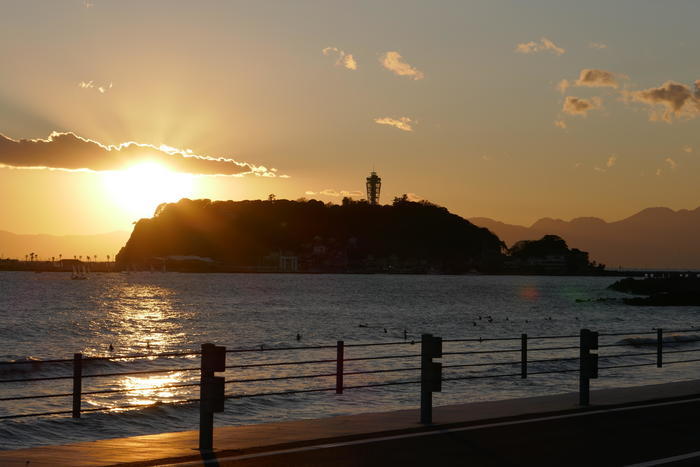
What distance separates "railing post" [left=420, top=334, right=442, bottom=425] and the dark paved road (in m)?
0.59

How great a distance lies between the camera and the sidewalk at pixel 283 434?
10695mm

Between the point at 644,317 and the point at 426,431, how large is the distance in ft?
313

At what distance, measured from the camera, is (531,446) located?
472 inches

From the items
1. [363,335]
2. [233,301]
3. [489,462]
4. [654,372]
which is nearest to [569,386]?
[654,372]

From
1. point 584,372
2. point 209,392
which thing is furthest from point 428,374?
point 209,392

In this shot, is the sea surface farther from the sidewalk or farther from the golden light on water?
the sidewalk

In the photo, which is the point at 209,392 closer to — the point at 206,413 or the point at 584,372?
the point at 206,413

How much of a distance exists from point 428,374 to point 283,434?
2569mm

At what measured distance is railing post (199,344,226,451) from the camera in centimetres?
1132

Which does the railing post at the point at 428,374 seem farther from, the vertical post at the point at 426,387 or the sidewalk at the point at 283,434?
the sidewalk at the point at 283,434

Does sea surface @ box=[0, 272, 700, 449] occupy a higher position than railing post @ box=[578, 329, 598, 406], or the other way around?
railing post @ box=[578, 329, 598, 406]

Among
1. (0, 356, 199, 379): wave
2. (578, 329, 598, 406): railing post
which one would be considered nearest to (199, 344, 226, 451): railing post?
(578, 329, 598, 406): railing post

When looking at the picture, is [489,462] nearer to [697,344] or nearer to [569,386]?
[569,386]

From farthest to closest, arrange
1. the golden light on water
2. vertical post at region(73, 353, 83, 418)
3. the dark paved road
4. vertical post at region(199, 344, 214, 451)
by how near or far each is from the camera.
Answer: the golden light on water → vertical post at region(73, 353, 83, 418) → vertical post at region(199, 344, 214, 451) → the dark paved road
